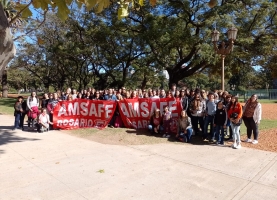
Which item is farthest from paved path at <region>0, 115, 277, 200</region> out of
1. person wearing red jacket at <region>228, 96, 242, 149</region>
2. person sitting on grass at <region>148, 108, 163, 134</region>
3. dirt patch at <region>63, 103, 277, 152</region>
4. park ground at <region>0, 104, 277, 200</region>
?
person sitting on grass at <region>148, 108, 163, 134</region>

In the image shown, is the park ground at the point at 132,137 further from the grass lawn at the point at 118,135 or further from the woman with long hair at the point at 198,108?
the woman with long hair at the point at 198,108

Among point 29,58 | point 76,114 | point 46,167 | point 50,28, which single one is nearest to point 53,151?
point 46,167

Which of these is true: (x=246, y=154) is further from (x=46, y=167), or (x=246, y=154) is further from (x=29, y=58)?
(x=29, y=58)

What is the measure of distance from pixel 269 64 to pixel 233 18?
652cm

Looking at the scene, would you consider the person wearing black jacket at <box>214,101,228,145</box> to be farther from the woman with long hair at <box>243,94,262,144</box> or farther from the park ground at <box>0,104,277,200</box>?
the woman with long hair at <box>243,94,262,144</box>

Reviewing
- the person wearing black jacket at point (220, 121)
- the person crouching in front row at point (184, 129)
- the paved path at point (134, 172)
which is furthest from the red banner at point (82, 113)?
the person wearing black jacket at point (220, 121)

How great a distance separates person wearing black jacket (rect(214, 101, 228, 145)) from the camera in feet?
24.2

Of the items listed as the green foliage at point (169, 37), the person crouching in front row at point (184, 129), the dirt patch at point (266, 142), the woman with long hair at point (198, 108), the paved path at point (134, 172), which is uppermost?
the green foliage at point (169, 37)

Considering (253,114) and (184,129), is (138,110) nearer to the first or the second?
(184,129)

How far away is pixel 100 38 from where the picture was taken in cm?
2194

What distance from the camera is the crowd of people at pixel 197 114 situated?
291 inches

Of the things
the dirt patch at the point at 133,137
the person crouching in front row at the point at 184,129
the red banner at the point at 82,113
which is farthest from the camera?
the red banner at the point at 82,113

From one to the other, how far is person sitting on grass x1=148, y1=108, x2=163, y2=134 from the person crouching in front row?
0.99 m

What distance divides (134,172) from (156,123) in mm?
3928
